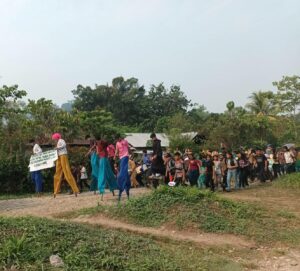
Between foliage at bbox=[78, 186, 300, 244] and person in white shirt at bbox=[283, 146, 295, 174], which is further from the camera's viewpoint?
person in white shirt at bbox=[283, 146, 295, 174]

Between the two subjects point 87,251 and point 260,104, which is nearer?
point 87,251

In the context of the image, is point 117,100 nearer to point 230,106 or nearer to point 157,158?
point 230,106

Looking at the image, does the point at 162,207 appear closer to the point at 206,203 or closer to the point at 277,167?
the point at 206,203

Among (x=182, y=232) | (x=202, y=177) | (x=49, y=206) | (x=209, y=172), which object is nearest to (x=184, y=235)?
(x=182, y=232)

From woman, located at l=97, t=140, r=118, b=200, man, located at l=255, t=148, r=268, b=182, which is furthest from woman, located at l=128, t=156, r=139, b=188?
woman, located at l=97, t=140, r=118, b=200

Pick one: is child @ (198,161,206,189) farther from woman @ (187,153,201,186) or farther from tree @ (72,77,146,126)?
tree @ (72,77,146,126)

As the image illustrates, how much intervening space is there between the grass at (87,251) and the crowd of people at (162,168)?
170 inches

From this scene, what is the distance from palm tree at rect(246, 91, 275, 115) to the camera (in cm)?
4406

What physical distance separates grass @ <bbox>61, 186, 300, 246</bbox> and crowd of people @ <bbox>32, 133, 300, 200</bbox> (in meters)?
1.77

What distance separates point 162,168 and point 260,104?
34.1m

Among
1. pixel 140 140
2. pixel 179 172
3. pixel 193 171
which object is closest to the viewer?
pixel 179 172

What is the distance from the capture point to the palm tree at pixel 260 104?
44.1 m

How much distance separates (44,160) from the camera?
552 inches

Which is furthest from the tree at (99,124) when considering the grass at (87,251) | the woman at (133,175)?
the grass at (87,251)
